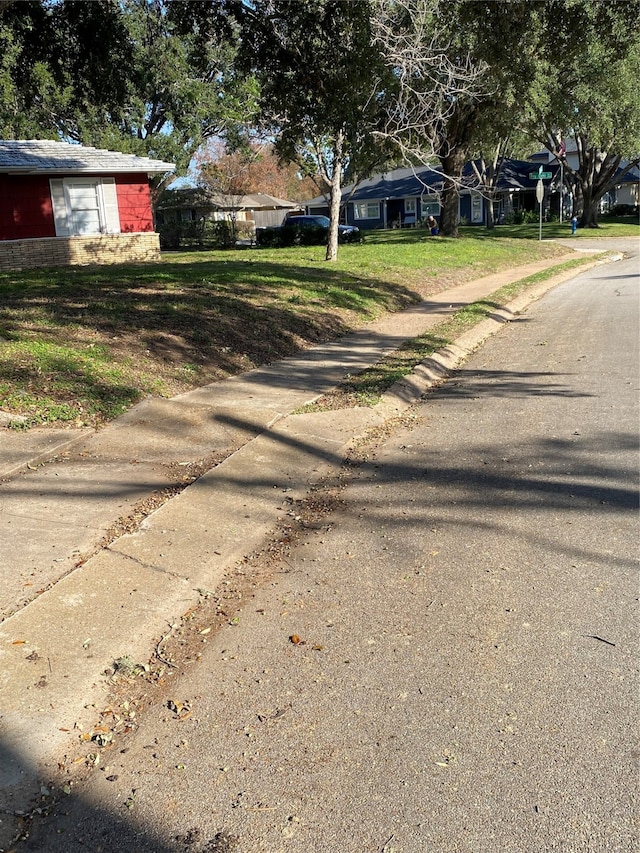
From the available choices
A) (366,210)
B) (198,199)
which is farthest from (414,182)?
(198,199)

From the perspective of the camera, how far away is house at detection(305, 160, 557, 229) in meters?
57.7

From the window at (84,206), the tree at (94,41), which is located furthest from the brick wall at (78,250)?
the tree at (94,41)

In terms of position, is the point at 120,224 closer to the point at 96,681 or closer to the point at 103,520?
the point at 103,520

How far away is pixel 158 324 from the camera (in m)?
9.82

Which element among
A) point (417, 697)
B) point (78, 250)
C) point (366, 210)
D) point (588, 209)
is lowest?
point (417, 697)

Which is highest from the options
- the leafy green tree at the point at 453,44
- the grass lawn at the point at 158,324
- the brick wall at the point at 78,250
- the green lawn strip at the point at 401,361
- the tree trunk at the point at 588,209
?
the leafy green tree at the point at 453,44

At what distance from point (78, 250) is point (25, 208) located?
1906 millimetres

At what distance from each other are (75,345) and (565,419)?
17.2 ft

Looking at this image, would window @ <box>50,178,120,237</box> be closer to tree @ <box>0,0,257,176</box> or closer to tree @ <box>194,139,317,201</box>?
tree @ <box>0,0,257,176</box>

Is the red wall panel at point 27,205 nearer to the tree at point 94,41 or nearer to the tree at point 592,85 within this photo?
the tree at point 94,41

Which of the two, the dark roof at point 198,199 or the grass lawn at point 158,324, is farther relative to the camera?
the dark roof at point 198,199

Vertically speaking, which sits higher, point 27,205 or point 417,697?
point 27,205

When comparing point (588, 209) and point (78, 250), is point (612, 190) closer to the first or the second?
point (588, 209)

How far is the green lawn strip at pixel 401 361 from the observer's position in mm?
7996
